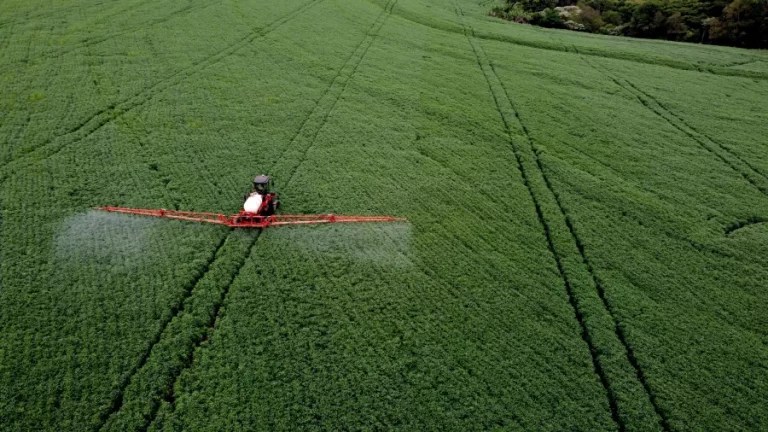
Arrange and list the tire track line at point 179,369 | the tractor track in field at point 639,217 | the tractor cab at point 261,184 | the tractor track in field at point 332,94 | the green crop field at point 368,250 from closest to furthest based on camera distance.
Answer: the tire track line at point 179,369 → the green crop field at point 368,250 → the tractor cab at point 261,184 → the tractor track in field at point 639,217 → the tractor track in field at point 332,94

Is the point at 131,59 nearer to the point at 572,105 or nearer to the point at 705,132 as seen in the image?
the point at 572,105

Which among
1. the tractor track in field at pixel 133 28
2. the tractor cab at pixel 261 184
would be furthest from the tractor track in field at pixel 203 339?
the tractor track in field at pixel 133 28

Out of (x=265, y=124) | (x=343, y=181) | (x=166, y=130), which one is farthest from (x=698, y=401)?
(x=166, y=130)

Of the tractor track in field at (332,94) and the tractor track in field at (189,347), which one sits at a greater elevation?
the tractor track in field at (332,94)

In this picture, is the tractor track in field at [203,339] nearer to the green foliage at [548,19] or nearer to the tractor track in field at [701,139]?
the tractor track in field at [701,139]

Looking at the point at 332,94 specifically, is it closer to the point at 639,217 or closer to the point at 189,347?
the point at 639,217
